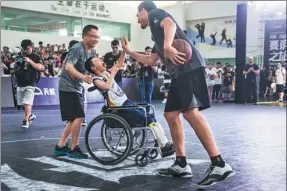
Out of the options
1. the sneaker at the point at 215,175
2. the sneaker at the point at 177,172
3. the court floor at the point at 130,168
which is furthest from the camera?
the sneaker at the point at 177,172

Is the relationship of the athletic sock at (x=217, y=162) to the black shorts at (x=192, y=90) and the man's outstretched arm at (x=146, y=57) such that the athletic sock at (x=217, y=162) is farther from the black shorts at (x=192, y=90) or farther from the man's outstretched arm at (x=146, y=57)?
the man's outstretched arm at (x=146, y=57)

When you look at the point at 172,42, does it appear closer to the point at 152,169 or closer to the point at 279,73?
the point at 152,169

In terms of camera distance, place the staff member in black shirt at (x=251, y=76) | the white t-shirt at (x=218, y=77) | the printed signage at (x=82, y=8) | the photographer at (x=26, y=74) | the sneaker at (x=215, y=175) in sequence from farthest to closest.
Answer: the printed signage at (x=82, y=8)
the white t-shirt at (x=218, y=77)
the staff member in black shirt at (x=251, y=76)
the photographer at (x=26, y=74)
the sneaker at (x=215, y=175)

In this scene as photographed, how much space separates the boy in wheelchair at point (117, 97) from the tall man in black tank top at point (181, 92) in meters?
0.42

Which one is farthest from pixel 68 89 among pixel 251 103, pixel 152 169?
pixel 251 103

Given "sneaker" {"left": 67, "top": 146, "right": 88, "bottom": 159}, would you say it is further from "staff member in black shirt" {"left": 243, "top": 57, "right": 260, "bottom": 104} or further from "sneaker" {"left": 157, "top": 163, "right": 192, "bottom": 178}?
"staff member in black shirt" {"left": 243, "top": 57, "right": 260, "bottom": 104}

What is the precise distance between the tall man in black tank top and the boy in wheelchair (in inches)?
16.5

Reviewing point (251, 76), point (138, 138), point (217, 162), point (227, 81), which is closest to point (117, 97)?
point (138, 138)

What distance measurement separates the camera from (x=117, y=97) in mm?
4113

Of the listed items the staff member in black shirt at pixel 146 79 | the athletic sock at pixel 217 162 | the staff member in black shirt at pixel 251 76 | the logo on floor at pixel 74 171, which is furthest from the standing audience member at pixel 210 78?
the athletic sock at pixel 217 162

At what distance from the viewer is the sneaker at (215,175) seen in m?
2.96

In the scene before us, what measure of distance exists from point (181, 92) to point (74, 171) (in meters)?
1.25

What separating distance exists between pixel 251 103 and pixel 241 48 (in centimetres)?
201

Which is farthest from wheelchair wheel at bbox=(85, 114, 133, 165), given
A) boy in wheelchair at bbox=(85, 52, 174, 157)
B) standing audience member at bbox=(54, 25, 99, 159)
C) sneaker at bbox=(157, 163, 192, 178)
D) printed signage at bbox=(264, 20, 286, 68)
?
printed signage at bbox=(264, 20, 286, 68)
